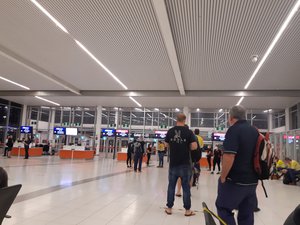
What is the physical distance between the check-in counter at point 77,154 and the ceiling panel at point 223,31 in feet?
33.8

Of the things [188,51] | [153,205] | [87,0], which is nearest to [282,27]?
[188,51]

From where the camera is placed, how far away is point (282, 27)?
22.1 ft

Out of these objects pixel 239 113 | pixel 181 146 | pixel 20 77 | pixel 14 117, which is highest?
pixel 20 77

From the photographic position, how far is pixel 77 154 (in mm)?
18484

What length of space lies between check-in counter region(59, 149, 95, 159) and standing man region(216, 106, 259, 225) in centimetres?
1668

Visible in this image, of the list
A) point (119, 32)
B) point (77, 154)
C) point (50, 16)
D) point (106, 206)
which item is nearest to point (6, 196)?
point (106, 206)

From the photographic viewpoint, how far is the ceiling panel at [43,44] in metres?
6.78

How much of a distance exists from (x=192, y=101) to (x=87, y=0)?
11438mm

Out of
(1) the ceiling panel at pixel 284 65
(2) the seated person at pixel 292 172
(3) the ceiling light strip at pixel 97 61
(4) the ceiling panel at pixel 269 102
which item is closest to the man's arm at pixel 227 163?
(1) the ceiling panel at pixel 284 65

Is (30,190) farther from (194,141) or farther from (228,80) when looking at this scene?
(228,80)

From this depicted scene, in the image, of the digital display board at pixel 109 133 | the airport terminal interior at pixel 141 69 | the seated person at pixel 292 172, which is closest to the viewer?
the airport terminal interior at pixel 141 69

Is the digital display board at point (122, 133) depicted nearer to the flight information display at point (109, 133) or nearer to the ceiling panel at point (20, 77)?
the flight information display at point (109, 133)

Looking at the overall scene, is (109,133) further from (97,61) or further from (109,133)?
(97,61)

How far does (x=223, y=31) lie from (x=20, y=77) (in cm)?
993
